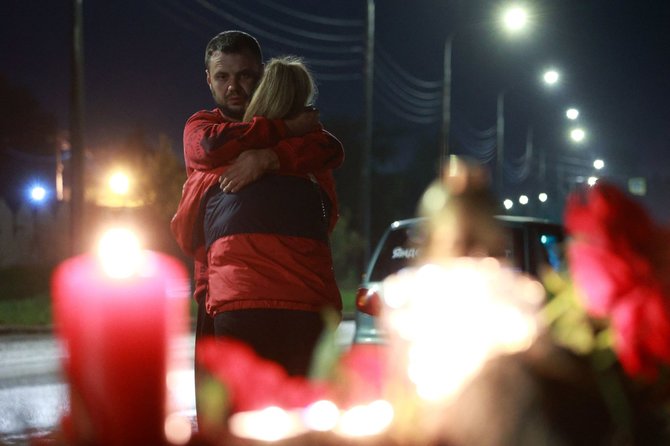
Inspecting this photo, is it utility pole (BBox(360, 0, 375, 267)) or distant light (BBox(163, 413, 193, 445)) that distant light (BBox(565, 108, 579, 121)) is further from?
distant light (BBox(163, 413, 193, 445))

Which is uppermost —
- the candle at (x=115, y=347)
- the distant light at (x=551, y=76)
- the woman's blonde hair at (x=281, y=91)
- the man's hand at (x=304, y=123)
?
the distant light at (x=551, y=76)

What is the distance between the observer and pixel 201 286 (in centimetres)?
345

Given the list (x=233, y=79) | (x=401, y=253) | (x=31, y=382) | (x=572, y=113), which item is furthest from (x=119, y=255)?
(x=572, y=113)

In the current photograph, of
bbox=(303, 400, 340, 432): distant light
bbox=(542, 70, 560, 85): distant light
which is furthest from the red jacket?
bbox=(542, 70, 560, 85): distant light

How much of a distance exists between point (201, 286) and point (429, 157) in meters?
87.5

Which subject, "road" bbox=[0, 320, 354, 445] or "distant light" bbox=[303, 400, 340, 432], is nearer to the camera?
"distant light" bbox=[303, 400, 340, 432]

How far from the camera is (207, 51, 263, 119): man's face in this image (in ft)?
11.7

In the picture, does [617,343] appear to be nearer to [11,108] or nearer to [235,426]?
[235,426]

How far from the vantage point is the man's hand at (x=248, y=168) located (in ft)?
10.6

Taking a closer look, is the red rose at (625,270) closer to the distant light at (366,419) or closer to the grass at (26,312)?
the distant light at (366,419)

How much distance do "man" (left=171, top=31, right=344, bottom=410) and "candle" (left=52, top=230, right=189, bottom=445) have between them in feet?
6.29

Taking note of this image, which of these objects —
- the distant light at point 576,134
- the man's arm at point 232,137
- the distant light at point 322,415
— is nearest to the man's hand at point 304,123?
the man's arm at point 232,137

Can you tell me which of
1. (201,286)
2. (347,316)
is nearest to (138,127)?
(347,316)

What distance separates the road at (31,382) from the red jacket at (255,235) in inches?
130
